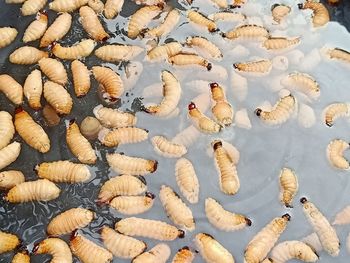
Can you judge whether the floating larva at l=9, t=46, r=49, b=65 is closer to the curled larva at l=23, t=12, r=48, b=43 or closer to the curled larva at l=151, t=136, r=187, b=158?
the curled larva at l=23, t=12, r=48, b=43

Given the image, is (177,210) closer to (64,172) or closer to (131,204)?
(131,204)

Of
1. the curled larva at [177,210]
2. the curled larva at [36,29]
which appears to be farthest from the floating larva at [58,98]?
the curled larva at [177,210]

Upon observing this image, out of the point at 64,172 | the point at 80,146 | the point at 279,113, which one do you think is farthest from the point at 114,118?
the point at 279,113

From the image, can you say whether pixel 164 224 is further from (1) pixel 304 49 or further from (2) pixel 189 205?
(1) pixel 304 49

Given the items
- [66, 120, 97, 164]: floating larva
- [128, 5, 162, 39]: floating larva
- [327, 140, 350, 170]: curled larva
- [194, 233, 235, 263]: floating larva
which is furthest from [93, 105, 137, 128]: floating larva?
[327, 140, 350, 170]: curled larva

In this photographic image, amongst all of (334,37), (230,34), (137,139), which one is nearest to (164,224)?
(137,139)

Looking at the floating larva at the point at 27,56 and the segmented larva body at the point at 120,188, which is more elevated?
the floating larva at the point at 27,56

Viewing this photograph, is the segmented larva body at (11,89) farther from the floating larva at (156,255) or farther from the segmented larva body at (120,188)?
the floating larva at (156,255)
